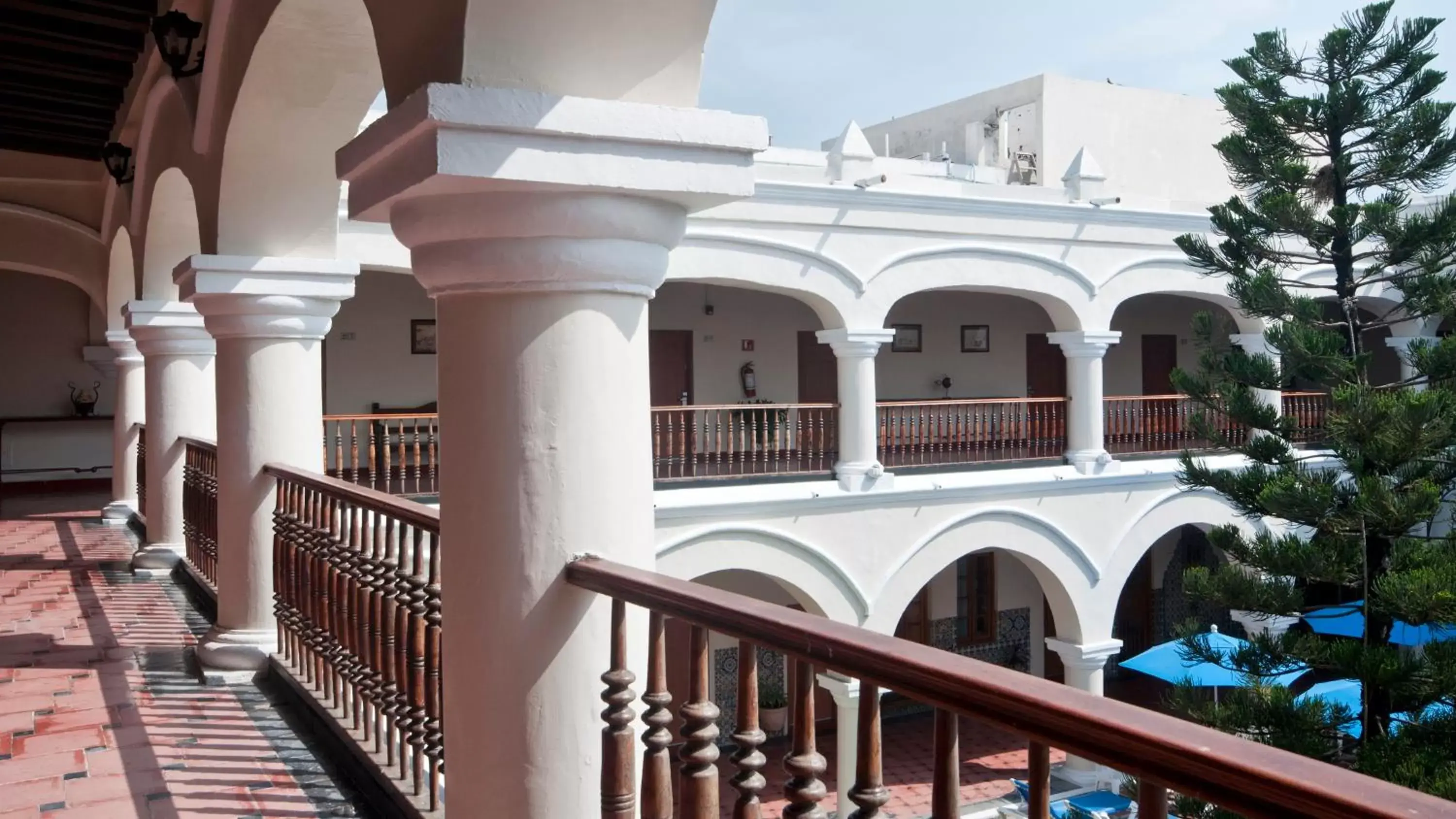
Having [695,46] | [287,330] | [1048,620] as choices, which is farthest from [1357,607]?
[695,46]

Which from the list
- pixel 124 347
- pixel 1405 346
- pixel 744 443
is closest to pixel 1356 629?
pixel 1405 346

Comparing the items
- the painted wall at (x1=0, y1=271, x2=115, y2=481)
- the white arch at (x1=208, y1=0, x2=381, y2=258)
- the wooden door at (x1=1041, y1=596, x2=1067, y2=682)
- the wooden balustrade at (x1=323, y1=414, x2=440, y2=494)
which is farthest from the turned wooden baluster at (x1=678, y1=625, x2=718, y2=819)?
the painted wall at (x1=0, y1=271, x2=115, y2=481)

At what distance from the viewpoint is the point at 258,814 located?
279cm

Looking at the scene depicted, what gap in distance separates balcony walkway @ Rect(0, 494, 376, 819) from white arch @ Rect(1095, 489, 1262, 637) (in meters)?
9.76

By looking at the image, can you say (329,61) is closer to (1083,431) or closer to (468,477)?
(468,477)

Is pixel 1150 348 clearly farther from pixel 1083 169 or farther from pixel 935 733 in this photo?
pixel 935 733

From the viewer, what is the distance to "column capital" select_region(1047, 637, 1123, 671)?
12289 millimetres

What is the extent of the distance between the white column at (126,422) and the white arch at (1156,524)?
9372 millimetres

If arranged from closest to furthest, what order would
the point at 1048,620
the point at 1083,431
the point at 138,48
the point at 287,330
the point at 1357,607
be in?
the point at 287,330
the point at 138,48
the point at 1357,607
the point at 1083,431
the point at 1048,620

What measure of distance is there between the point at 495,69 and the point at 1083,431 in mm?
11387

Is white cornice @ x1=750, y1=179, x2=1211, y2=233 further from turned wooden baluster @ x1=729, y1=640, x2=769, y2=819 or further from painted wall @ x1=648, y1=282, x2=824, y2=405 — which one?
turned wooden baluster @ x1=729, y1=640, x2=769, y2=819

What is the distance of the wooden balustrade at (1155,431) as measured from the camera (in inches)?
520

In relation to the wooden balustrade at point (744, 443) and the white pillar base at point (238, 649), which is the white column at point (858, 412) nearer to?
the wooden balustrade at point (744, 443)

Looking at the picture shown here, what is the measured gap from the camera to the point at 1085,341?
489 inches
